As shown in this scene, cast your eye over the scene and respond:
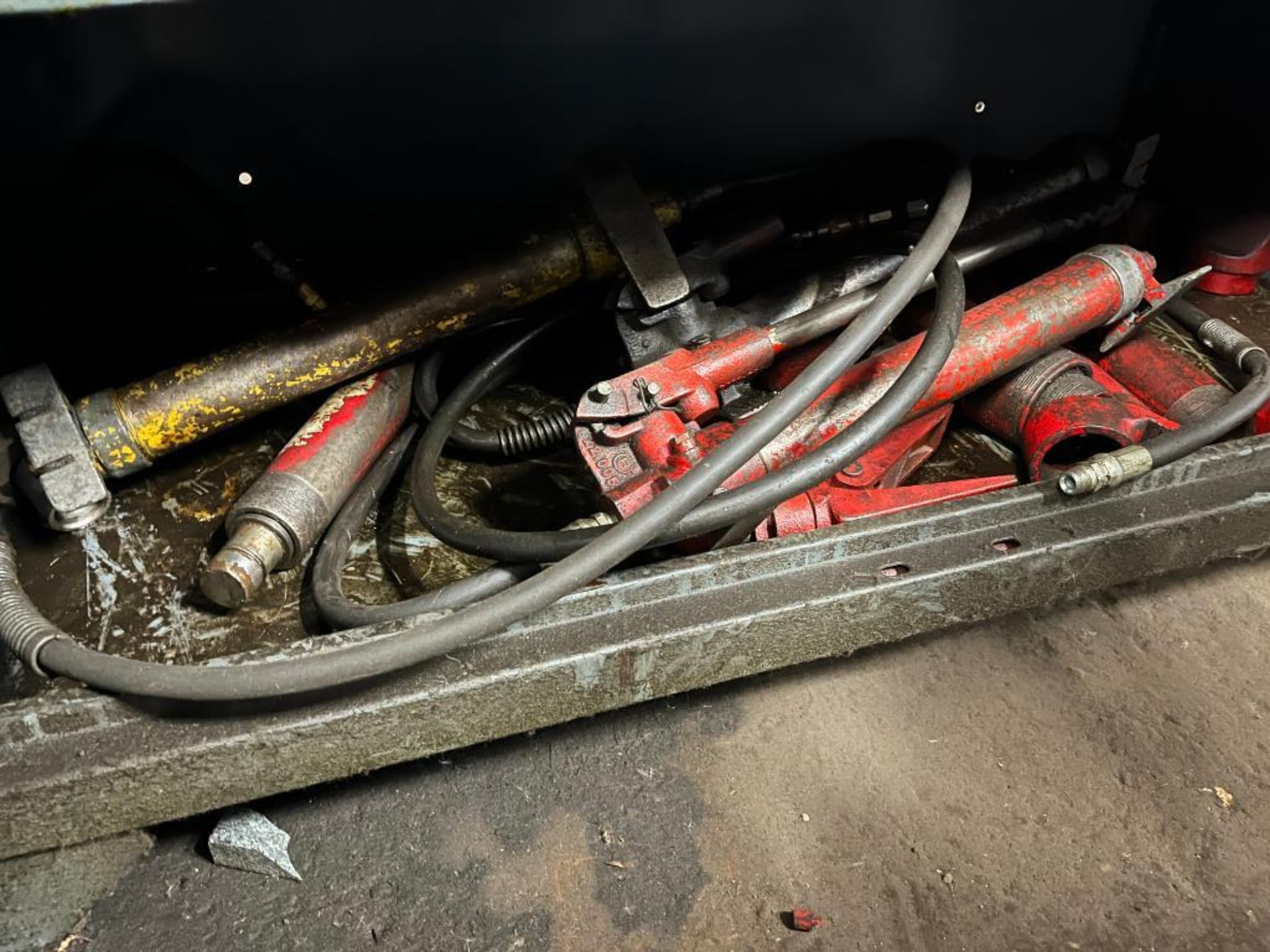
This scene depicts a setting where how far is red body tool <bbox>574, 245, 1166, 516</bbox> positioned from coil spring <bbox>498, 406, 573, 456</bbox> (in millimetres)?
179

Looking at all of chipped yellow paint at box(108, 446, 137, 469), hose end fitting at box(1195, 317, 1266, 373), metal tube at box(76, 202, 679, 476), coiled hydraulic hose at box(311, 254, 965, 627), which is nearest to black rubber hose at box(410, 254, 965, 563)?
coiled hydraulic hose at box(311, 254, 965, 627)

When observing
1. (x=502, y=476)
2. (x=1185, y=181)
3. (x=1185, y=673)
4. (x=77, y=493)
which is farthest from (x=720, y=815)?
(x=1185, y=181)

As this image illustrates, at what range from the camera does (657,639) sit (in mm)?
897

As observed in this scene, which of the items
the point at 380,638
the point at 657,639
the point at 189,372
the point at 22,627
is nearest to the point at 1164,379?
the point at 657,639

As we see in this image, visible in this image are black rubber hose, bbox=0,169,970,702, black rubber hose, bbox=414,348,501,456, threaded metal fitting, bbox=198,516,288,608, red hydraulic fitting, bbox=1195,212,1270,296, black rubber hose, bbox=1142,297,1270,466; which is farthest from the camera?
red hydraulic fitting, bbox=1195,212,1270,296

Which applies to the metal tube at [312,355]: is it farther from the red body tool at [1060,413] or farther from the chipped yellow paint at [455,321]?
the red body tool at [1060,413]

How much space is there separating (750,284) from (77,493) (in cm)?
82

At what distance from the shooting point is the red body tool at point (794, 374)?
3.08 feet

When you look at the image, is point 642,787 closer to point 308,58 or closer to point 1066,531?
point 1066,531

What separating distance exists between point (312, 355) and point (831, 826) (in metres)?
0.79

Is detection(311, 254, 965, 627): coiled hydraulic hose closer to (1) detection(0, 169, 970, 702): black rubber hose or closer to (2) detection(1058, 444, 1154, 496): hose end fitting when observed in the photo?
(1) detection(0, 169, 970, 702): black rubber hose

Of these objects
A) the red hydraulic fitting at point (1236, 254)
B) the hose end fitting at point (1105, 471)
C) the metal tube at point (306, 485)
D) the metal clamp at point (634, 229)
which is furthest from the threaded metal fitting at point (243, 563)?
the red hydraulic fitting at point (1236, 254)

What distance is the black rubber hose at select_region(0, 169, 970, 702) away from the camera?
30.2 inches

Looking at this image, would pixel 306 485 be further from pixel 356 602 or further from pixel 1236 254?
pixel 1236 254
